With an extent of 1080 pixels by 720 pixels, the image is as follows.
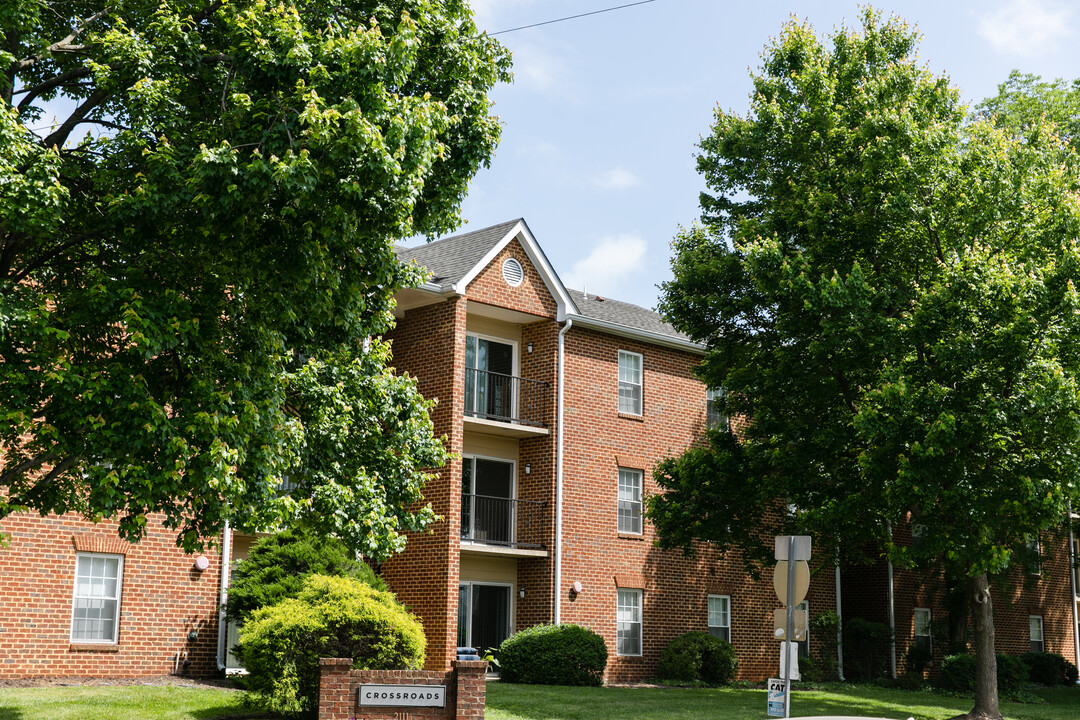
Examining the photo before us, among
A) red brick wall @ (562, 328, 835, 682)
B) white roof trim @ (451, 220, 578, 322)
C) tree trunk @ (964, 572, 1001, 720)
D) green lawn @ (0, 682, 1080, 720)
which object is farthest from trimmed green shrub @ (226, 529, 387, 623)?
tree trunk @ (964, 572, 1001, 720)

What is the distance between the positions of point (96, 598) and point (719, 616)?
16.3m

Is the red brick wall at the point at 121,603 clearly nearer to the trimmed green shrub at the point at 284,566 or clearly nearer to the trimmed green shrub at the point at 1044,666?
the trimmed green shrub at the point at 284,566

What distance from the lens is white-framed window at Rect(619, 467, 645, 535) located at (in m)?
27.8

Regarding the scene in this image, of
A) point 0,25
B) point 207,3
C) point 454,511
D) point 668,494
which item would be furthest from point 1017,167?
point 0,25

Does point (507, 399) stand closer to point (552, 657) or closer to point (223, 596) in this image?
point (552, 657)

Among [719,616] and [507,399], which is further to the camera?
[719,616]

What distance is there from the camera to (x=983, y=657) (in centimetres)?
2083

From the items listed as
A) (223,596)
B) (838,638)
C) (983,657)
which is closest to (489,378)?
(223,596)

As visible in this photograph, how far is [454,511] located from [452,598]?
73.8 inches

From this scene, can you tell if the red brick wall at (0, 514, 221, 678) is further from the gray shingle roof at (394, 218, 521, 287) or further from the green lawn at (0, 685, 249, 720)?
the gray shingle roof at (394, 218, 521, 287)

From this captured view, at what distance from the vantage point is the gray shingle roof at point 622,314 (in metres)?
28.4

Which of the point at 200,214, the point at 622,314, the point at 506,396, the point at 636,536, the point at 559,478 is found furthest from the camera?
the point at 622,314

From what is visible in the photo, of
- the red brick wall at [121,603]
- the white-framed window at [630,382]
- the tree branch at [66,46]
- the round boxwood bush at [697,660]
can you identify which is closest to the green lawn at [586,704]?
the round boxwood bush at [697,660]

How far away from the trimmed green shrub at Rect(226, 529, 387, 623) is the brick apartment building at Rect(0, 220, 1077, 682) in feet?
5.50
